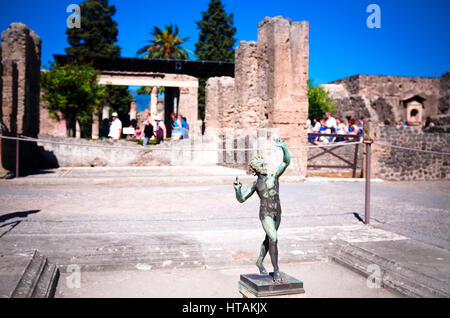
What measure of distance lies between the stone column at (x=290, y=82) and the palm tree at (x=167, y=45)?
103 feet

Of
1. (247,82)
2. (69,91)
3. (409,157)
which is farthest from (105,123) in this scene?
(409,157)

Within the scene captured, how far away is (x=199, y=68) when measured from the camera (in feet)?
95.6

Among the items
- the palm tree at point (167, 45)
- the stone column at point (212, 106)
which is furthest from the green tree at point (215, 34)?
the stone column at point (212, 106)

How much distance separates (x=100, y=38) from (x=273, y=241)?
4009 centimetres

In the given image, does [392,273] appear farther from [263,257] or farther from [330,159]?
[330,159]

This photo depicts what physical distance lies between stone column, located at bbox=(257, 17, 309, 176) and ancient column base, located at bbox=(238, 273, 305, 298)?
8563 millimetres

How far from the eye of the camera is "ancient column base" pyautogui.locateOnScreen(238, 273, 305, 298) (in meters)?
3.12

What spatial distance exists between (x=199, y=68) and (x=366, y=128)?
18186 millimetres

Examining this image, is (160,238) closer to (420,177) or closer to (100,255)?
(100,255)

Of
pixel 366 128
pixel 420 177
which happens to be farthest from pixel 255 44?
pixel 420 177

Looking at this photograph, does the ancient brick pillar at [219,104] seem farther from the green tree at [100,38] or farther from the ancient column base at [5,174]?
the green tree at [100,38]

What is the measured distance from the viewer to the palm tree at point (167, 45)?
138ft

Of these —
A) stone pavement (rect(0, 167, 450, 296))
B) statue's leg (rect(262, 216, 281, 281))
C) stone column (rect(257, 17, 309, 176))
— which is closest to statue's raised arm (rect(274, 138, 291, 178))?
statue's leg (rect(262, 216, 281, 281))

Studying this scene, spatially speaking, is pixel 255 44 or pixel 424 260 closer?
pixel 424 260
